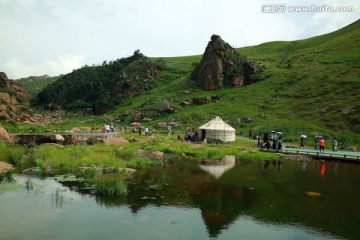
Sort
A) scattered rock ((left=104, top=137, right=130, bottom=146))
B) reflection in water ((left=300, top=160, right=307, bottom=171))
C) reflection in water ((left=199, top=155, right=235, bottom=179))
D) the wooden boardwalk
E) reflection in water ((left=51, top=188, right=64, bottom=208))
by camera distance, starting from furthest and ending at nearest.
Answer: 1. scattered rock ((left=104, top=137, right=130, bottom=146))
2. the wooden boardwalk
3. reflection in water ((left=300, top=160, right=307, bottom=171))
4. reflection in water ((left=199, top=155, right=235, bottom=179))
5. reflection in water ((left=51, top=188, right=64, bottom=208))

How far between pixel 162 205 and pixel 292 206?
874cm

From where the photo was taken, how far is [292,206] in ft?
71.4

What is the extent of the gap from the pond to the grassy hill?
3155cm

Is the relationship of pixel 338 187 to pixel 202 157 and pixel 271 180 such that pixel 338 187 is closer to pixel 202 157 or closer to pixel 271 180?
pixel 271 180

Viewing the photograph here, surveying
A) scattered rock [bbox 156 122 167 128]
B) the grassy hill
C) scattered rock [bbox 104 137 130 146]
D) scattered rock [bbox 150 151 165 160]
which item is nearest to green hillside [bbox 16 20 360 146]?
the grassy hill

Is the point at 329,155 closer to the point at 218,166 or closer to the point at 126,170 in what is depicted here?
the point at 218,166

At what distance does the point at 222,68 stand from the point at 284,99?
28.0m

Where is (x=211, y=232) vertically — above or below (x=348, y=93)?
below

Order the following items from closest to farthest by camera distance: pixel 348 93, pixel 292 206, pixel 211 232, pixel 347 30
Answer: pixel 211 232 < pixel 292 206 < pixel 348 93 < pixel 347 30

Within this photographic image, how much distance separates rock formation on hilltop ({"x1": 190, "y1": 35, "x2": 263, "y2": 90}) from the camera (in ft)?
327

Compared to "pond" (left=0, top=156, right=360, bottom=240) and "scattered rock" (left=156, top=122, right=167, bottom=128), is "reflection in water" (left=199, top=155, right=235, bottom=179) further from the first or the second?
"scattered rock" (left=156, top=122, right=167, bottom=128)

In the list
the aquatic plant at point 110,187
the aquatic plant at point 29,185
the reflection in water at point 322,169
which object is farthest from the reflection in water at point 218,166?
the aquatic plant at point 29,185

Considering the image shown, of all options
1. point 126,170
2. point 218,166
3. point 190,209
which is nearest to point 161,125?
point 218,166

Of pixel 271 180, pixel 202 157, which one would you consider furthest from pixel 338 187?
pixel 202 157
